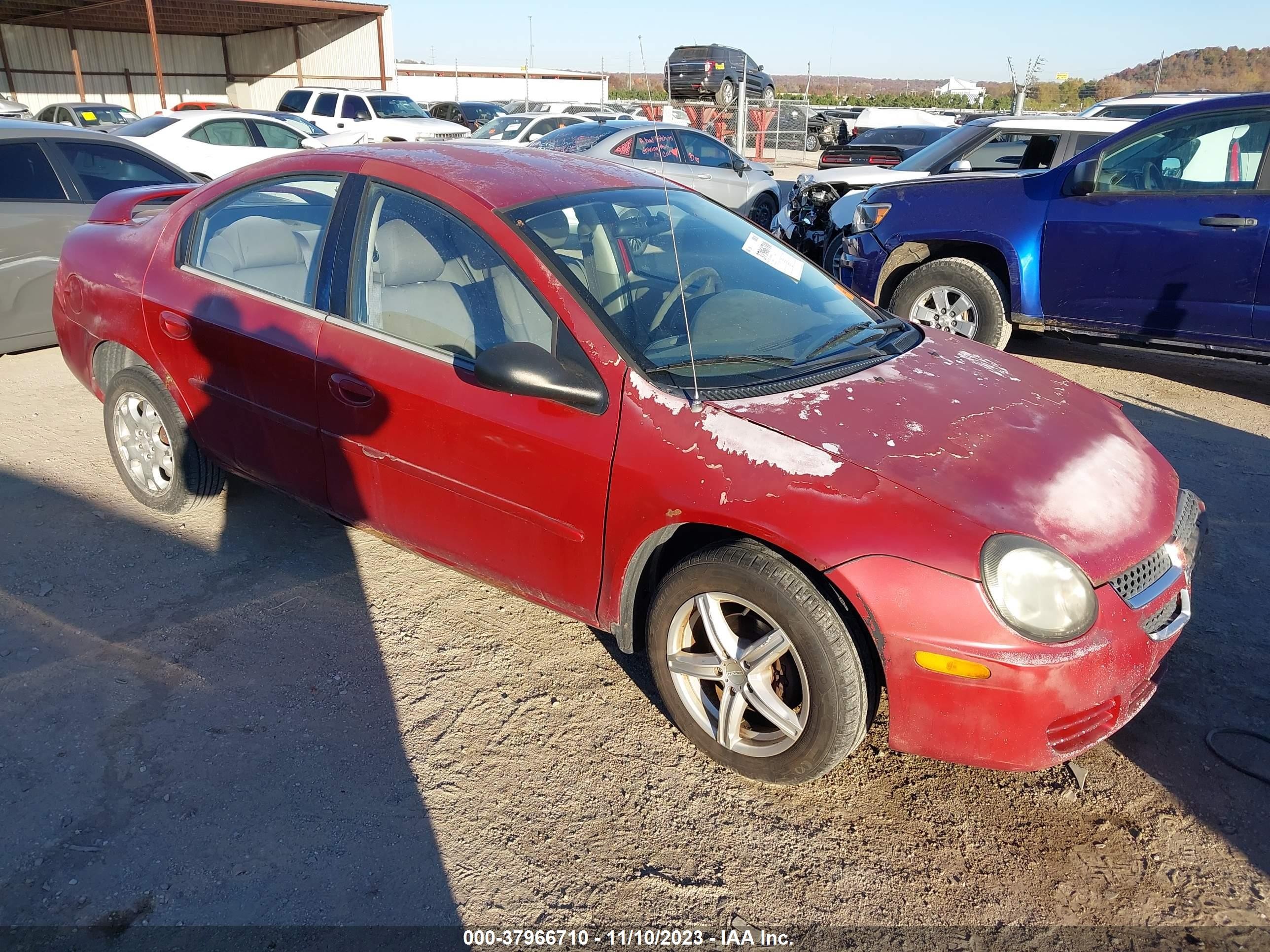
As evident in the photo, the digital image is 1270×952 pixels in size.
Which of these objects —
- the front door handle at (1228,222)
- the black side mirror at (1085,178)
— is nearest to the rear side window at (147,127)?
the black side mirror at (1085,178)

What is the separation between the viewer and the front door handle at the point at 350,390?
3061 millimetres

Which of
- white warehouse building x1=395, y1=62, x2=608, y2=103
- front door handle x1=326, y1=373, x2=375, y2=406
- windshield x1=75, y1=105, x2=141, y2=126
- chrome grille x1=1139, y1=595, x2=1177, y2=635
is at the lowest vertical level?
chrome grille x1=1139, y1=595, x2=1177, y2=635

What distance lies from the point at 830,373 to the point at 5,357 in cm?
636

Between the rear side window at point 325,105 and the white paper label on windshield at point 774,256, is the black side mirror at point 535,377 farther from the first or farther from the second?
the rear side window at point 325,105

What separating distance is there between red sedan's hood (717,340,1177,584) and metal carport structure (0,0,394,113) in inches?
1037

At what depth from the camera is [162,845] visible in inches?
94.1

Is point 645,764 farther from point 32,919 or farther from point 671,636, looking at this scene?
point 32,919

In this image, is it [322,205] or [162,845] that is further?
[322,205]

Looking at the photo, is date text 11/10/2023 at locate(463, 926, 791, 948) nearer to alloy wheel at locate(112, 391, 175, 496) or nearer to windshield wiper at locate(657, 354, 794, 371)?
windshield wiper at locate(657, 354, 794, 371)

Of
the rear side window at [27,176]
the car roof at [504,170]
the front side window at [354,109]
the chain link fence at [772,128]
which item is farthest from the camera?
the chain link fence at [772,128]

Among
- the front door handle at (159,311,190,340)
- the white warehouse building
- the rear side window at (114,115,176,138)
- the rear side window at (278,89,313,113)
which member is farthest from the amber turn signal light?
the white warehouse building

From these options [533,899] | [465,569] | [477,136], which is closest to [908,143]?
[477,136]

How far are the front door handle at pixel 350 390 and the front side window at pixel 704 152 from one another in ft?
32.1

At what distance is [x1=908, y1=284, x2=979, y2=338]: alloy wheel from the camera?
249 inches
